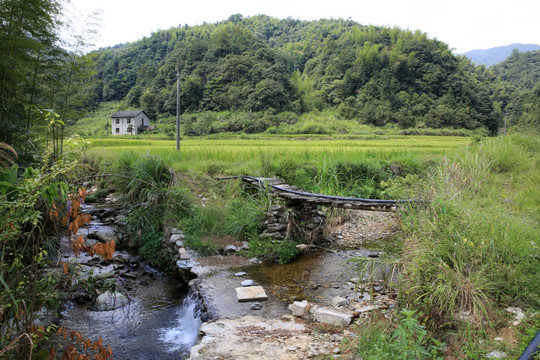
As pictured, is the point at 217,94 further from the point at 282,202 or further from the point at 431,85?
the point at 282,202

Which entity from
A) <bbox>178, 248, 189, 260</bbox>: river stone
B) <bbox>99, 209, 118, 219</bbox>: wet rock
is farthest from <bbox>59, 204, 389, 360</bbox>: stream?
<bbox>99, 209, 118, 219</bbox>: wet rock

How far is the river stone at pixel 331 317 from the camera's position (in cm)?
390

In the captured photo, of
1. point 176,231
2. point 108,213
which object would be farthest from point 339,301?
point 108,213

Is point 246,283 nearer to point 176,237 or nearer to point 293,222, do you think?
point 293,222

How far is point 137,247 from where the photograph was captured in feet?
24.7

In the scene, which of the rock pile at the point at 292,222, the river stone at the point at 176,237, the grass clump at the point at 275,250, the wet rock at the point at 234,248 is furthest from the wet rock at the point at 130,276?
the rock pile at the point at 292,222

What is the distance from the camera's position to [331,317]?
3965 mm

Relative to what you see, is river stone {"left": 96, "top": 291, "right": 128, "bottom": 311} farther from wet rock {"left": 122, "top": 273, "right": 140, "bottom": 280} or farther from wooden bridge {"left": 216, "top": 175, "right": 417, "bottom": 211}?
wooden bridge {"left": 216, "top": 175, "right": 417, "bottom": 211}

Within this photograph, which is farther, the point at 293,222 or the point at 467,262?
Result: the point at 293,222

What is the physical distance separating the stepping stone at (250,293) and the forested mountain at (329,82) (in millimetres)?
35713

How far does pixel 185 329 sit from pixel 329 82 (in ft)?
172

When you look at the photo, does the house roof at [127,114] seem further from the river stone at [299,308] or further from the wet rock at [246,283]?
the river stone at [299,308]

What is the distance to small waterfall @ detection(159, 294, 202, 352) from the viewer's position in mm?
4274

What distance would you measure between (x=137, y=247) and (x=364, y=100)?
42650 millimetres
